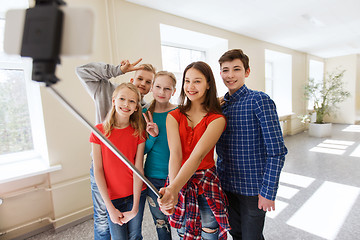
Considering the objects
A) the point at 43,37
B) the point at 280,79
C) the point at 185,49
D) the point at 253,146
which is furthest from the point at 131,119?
the point at 280,79

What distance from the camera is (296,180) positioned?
116 inches

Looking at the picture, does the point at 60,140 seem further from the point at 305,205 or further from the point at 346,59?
the point at 346,59

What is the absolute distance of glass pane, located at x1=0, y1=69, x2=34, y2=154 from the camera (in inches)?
80.4

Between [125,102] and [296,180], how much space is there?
291cm

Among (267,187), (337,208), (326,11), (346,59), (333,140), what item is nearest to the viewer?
(267,187)

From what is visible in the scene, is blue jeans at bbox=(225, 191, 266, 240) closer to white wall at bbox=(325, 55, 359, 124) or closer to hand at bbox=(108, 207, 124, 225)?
hand at bbox=(108, 207, 124, 225)

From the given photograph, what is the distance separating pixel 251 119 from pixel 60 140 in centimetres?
186

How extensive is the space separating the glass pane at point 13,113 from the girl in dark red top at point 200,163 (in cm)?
202

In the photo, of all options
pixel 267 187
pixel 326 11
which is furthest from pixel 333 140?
pixel 267 187

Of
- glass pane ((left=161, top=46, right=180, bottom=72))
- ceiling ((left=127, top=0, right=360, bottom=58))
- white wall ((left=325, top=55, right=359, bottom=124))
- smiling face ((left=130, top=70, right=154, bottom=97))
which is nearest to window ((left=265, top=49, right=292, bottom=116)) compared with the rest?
ceiling ((left=127, top=0, right=360, bottom=58))

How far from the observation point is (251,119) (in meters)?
1.06

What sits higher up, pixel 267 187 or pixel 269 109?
pixel 269 109

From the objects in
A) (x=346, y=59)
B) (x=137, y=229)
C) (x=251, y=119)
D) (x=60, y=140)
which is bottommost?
(x=137, y=229)

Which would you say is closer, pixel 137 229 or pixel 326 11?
pixel 137 229
